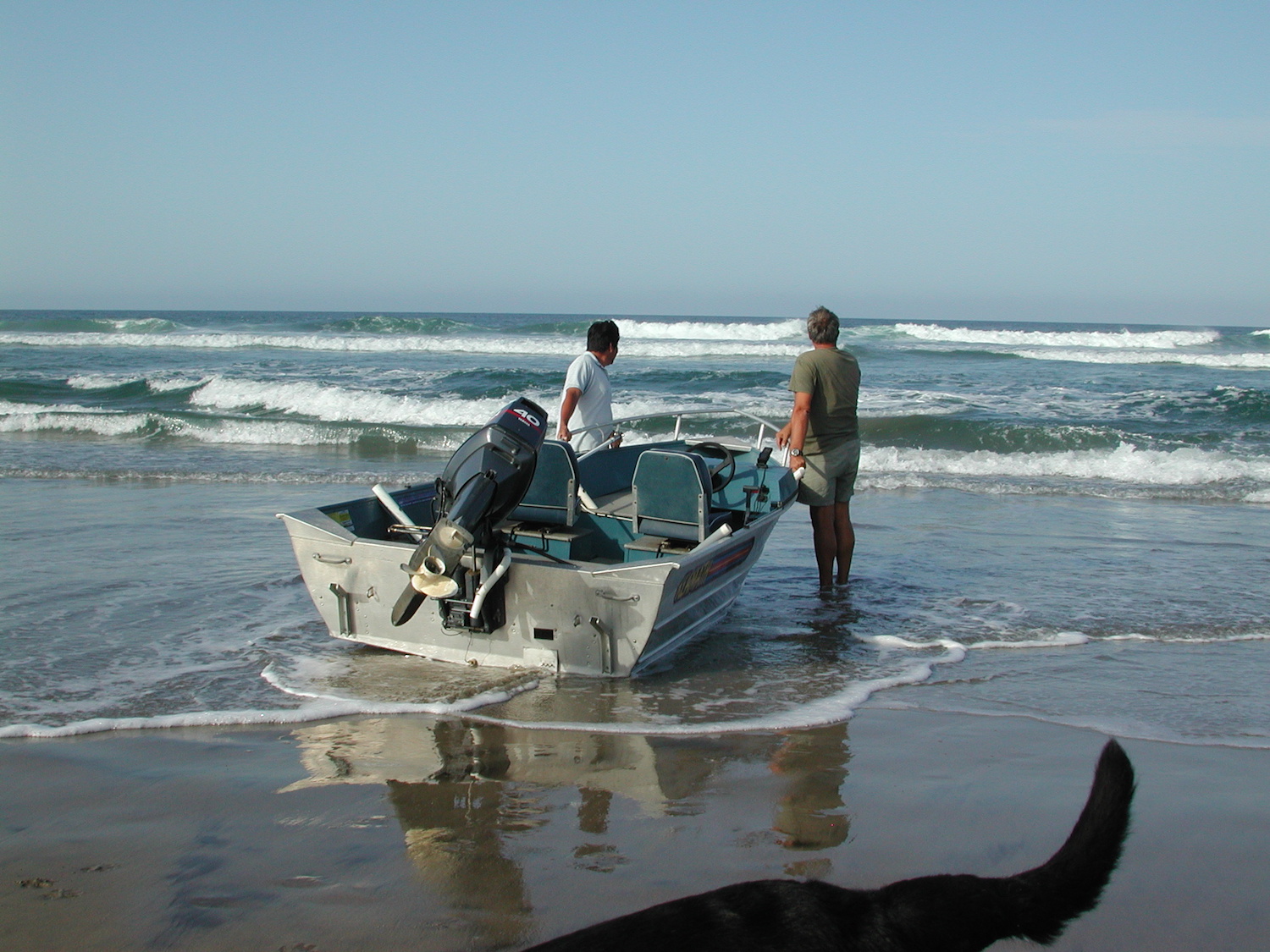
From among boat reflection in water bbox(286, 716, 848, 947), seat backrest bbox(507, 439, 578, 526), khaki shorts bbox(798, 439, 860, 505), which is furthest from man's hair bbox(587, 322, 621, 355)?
boat reflection in water bbox(286, 716, 848, 947)

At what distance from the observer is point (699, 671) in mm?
5211

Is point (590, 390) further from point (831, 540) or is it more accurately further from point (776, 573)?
point (776, 573)

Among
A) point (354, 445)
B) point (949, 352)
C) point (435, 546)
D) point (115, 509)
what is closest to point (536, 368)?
point (354, 445)

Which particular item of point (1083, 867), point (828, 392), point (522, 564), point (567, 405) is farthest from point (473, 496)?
point (828, 392)

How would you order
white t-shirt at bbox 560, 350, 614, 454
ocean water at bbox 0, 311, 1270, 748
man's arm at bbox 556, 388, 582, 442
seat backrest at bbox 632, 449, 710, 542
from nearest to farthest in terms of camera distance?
1. ocean water at bbox 0, 311, 1270, 748
2. seat backrest at bbox 632, 449, 710, 542
3. man's arm at bbox 556, 388, 582, 442
4. white t-shirt at bbox 560, 350, 614, 454

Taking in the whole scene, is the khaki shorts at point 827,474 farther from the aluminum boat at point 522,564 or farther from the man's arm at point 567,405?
the man's arm at point 567,405

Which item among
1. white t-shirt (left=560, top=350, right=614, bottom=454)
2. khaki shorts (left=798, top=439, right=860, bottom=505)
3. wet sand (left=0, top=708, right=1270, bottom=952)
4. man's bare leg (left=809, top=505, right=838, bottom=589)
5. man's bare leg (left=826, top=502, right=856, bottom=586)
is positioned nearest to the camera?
wet sand (left=0, top=708, right=1270, bottom=952)

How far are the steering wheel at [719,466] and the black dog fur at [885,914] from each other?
4399 mm

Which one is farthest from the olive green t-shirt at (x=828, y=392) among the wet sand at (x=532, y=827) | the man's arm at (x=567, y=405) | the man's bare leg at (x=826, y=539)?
the wet sand at (x=532, y=827)

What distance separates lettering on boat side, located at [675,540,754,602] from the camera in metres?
4.77

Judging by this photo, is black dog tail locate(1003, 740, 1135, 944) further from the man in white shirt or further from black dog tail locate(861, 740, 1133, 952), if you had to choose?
the man in white shirt

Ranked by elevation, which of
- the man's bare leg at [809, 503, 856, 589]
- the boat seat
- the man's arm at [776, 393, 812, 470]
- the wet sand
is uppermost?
the man's arm at [776, 393, 812, 470]

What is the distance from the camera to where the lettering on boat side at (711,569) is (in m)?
4.77

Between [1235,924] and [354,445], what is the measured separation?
14.4 m
